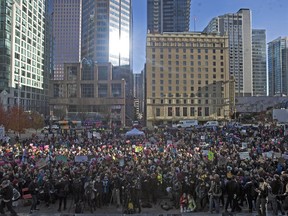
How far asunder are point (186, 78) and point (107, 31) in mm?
38459

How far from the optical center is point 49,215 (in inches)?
452

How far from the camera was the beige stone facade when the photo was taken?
94.4m

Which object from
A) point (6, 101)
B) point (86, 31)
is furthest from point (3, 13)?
point (86, 31)

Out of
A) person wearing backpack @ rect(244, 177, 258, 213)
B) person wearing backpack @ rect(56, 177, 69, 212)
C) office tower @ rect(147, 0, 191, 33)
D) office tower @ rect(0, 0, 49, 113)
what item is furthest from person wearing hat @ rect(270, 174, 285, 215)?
office tower @ rect(147, 0, 191, 33)

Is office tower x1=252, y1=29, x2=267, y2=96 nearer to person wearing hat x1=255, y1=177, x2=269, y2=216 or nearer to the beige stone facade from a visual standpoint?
the beige stone facade

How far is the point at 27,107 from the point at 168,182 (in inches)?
3345

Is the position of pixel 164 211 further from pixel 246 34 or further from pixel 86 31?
pixel 246 34

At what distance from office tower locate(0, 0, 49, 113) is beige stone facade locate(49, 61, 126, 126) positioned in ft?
19.7

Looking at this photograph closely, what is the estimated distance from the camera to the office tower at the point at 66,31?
7343 inches

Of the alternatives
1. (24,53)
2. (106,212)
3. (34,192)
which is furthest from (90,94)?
(106,212)

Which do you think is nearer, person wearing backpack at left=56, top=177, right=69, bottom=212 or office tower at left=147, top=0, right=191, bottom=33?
person wearing backpack at left=56, top=177, right=69, bottom=212

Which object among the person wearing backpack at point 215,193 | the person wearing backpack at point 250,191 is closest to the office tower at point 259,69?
the person wearing backpack at point 250,191

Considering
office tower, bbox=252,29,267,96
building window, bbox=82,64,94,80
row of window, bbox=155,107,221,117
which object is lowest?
row of window, bbox=155,107,221,117

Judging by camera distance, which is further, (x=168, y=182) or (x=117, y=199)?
(x=168, y=182)
